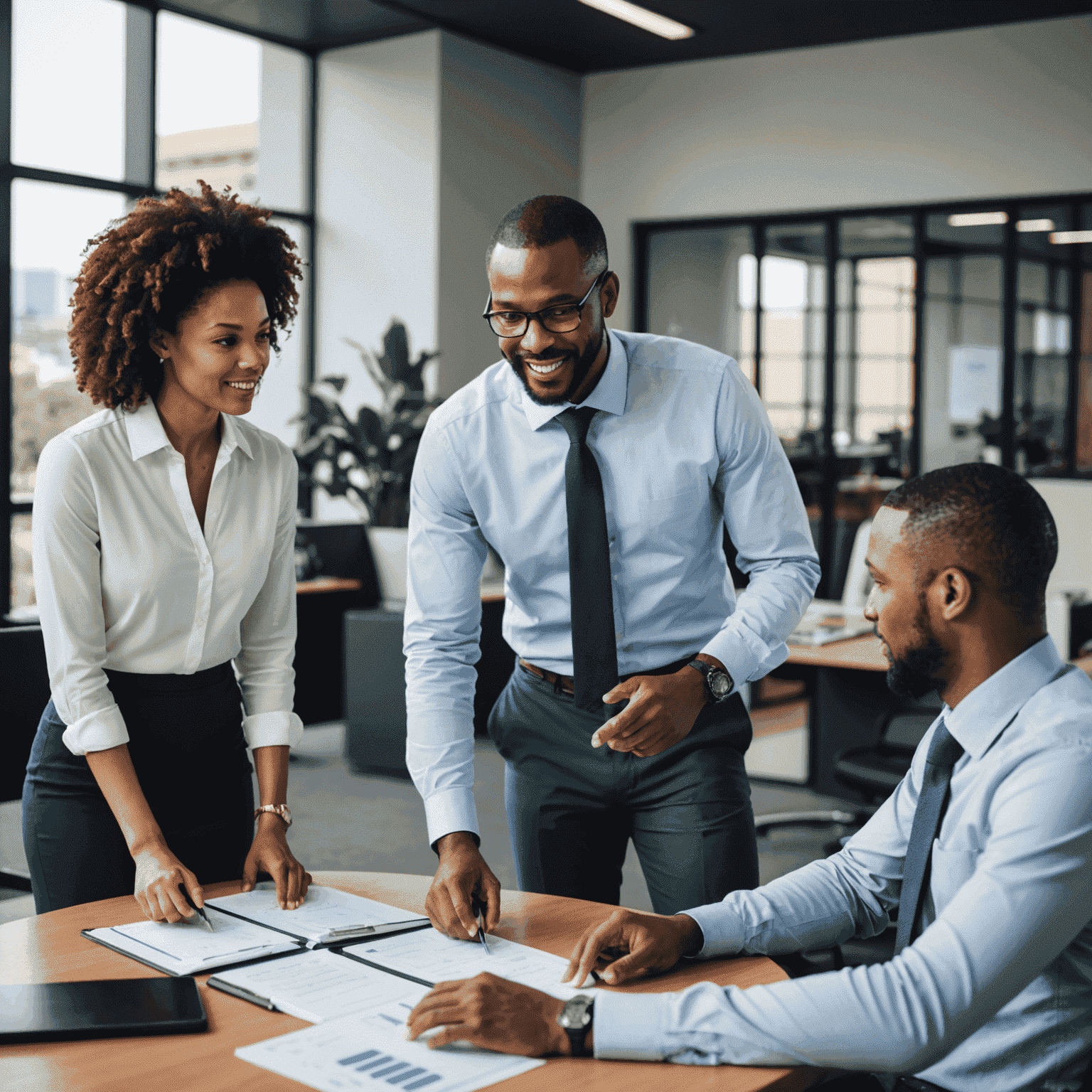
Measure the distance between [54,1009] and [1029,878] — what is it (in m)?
0.96

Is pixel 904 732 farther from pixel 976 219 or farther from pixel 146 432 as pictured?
pixel 976 219

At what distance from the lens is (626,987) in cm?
136

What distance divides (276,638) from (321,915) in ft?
1.63

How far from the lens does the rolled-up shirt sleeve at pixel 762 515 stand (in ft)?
6.08

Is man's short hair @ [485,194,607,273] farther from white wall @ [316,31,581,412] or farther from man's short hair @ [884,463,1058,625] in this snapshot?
white wall @ [316,31,581,412]

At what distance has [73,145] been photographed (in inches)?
257

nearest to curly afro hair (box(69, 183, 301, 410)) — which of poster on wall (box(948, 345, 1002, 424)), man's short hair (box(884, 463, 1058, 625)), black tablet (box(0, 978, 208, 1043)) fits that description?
black tablet (box(0, 978, 208, 1043))

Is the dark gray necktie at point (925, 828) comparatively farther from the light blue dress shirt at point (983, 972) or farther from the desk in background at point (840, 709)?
the desk in background at point (840, 709)

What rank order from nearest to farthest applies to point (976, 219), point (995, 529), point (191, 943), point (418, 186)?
point (995, 529) → point (191, 943) → point (976, 219) → point (418, 186)

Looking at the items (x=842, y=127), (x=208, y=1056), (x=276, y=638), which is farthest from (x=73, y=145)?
(x=208, y=1056)

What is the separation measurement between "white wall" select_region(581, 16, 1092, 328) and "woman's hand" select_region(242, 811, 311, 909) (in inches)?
252

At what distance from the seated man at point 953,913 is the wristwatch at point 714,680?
0.36 meters

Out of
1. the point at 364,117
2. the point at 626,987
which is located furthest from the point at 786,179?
the point at 626,987

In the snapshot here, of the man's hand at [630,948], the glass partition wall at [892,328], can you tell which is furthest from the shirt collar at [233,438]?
the glass partition wall at [892,328]
